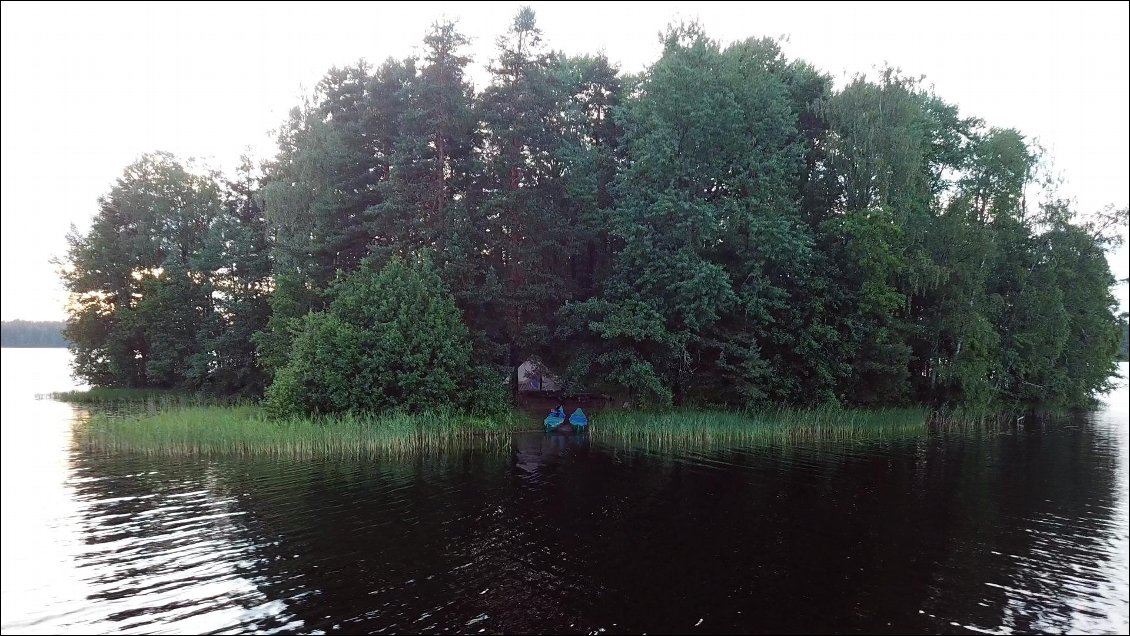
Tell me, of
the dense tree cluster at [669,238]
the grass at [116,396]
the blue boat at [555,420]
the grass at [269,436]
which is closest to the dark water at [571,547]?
the grass at [269,436]

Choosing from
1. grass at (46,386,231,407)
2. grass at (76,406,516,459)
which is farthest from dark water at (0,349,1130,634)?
grass at (46,386,231,407)

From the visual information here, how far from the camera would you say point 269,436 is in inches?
988

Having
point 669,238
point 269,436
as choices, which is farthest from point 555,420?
point 269,436

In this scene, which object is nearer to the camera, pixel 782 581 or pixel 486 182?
pixel 782 581

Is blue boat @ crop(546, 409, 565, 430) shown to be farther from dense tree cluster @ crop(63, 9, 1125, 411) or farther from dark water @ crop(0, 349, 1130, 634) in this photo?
dark water @ crop(0, 349, 1130, 634)

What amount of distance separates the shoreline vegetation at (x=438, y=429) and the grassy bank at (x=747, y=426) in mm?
47

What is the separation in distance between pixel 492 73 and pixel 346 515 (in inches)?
1078

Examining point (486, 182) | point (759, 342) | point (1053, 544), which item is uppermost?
point (486, 182)

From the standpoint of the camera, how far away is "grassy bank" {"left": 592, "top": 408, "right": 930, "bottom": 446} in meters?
30.4

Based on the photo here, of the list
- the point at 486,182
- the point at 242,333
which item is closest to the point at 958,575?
the point at 486,182

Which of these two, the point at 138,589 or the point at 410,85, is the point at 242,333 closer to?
the point at 410,85

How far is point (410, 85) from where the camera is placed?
34.6m

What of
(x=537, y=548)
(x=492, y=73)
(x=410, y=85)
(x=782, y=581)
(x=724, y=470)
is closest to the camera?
(x=782, y=581)

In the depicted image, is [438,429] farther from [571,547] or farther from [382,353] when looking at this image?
[571,547]
